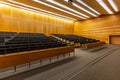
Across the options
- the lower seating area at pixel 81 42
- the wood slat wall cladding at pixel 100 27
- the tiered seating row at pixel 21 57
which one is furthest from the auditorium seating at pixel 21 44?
the wood slat wall cladding at pixel 100 27

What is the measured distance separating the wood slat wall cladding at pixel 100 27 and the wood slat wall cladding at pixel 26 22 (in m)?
3.49

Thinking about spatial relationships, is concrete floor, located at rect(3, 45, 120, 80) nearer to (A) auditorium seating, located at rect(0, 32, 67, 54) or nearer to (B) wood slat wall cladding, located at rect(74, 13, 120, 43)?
(A) auditorium seating, located at rect(0, 32, 67, 54)

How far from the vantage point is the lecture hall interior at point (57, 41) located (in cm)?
332

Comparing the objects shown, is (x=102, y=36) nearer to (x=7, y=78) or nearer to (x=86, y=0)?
(x=86, y=0)

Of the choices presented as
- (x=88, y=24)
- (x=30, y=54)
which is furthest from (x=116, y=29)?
(x=30, y=54)

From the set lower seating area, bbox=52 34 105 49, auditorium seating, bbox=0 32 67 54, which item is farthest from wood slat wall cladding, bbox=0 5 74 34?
auditorium seating, bbox=0 32 67 54

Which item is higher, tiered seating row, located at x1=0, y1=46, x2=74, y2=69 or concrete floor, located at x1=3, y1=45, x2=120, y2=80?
tiered seating row, located at x1=0, y1=46, x2=74, y2=69

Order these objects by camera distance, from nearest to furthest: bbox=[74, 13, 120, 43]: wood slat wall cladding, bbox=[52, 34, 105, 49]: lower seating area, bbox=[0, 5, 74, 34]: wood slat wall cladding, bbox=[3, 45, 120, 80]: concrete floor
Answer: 1. bbox=[3, 45, 120, 80]: concrete floor
2. bbox=[52, 34, 105, 49]: lower seating area
3. bbox=[0, 5, 74, 34]: wood slat wall cladding
4. bbox=[74, 13, 120, 43]: wood slat wall cladding

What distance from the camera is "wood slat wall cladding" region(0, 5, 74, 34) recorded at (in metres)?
9.09

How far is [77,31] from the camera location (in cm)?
1717

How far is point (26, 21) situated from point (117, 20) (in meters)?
9.96

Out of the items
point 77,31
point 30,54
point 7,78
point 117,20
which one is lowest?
point 7,78

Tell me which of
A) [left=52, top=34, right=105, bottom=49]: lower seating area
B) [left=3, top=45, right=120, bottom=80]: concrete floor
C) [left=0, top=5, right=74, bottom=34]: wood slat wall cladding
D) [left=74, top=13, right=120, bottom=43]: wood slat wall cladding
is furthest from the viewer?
[left=74, top=13, right=120, bottom=43]: wood slat wall cladding

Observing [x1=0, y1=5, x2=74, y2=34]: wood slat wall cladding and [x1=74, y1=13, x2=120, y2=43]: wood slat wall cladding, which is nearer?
[x1=0, y1=5, x2=74, y2=34]: wood slat wall cladding
